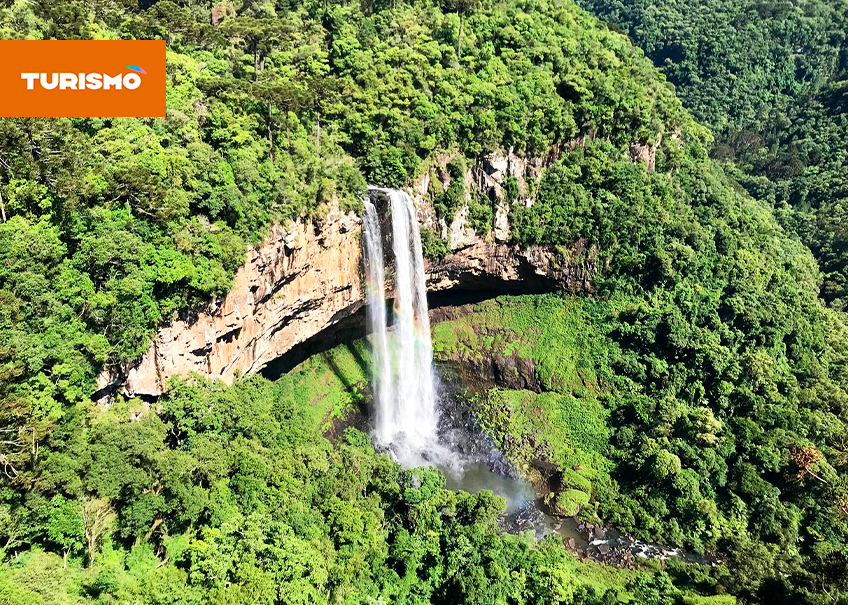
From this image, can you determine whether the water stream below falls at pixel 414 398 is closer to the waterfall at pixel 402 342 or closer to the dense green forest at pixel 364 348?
the waterfall at pixel 402 342

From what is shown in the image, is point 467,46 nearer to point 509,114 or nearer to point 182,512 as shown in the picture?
point 509,114

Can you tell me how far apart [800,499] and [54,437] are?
106 ft

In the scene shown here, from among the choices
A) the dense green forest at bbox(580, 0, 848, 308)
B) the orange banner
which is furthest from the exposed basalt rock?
the dense green forest at bbox(580, 0, 848, 308)

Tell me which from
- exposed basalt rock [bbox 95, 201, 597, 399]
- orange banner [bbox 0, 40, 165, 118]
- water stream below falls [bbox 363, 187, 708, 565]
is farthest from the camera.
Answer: water stream below falls [bbox 363, 187, 708, 565]

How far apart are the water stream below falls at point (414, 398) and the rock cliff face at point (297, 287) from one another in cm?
139

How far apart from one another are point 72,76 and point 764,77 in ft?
238

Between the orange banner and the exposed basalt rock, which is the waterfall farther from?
the orange banner

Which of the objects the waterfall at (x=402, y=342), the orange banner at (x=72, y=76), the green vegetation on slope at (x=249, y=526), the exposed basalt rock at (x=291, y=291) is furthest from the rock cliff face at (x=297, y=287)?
the orange banner at (x=72, y=76)

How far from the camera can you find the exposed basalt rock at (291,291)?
20.6 meters

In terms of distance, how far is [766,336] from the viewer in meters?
32.3

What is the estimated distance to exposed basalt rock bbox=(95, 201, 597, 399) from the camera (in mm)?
20594

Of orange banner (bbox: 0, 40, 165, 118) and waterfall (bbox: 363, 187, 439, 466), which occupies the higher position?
orange banner (bbox: 0, 40, 165, 118)

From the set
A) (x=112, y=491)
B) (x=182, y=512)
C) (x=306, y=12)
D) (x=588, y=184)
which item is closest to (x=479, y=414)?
(x=588, y=184)

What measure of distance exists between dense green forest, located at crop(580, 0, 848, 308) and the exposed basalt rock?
3213cm
